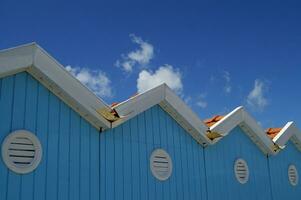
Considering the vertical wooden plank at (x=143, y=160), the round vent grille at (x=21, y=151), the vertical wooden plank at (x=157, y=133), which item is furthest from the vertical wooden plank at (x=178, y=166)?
the round vent grille at (x=21, y=151)

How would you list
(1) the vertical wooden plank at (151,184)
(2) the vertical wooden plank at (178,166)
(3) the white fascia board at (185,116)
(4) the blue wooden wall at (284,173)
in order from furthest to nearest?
1. (4) the blue wooden wall at (284,173)
2. (3) the white fascia board at (185,116)
3. (2) the vertical wooden plank at (178,166)
4. (1) the vertical wooden plank at (151,184)

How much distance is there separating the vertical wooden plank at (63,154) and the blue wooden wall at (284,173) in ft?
22.7

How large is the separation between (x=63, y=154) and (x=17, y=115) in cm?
110

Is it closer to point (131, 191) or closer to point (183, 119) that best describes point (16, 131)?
point (131, 191)

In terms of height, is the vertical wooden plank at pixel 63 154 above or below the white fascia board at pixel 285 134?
below

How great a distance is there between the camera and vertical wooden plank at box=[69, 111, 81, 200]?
8.27 meters

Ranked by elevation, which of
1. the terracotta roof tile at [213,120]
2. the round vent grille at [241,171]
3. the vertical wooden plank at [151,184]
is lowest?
the vertical wooden plank at [151,184]

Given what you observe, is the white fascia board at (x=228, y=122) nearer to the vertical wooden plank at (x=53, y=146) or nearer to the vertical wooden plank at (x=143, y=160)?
the vertical wooden plank at (x=143, y=160)

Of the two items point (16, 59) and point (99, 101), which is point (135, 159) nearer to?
point (99, 101)

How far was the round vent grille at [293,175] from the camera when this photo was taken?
45.0 ft

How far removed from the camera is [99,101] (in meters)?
8.94

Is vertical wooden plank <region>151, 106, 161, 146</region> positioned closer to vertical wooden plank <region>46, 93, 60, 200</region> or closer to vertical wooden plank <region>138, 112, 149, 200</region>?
vertical wooden plank <region>138, 112, 149, 200</region>

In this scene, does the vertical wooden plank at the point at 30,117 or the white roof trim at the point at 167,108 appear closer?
the vertical wooden plank at the point at 30,117

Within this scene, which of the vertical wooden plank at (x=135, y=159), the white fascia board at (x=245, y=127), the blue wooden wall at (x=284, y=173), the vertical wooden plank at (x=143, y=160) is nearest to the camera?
the vertical wooden plank at (x=135, y=159)
